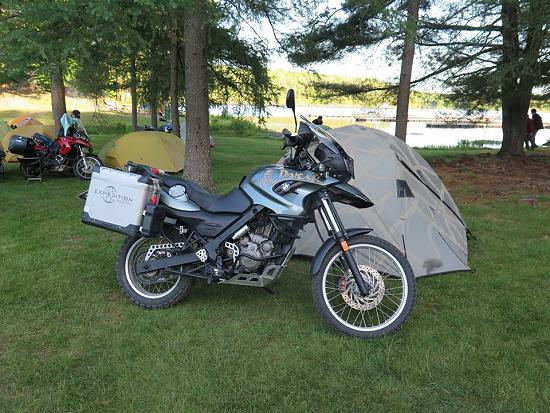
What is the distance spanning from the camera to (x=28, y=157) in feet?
32.7

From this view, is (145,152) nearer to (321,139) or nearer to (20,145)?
(20,145)

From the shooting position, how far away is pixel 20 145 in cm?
969

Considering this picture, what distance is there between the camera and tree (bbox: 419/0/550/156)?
8.74 metres

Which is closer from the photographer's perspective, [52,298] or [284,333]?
[284,333]

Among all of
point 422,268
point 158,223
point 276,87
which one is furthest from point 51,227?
point 276,87

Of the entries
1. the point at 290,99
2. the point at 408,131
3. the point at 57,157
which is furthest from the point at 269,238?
the point at 408,131

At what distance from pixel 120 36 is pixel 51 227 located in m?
2.50

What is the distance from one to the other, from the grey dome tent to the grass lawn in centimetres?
21

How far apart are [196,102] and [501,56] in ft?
25.8

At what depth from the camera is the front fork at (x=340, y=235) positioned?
3.29m

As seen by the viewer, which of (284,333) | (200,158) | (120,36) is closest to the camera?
(284,333)

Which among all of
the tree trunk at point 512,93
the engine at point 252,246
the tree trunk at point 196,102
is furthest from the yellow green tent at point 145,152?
the engine at point 252,246

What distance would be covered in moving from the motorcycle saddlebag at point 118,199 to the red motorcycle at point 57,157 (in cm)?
691

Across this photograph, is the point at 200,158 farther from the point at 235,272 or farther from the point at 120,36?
the point at 235,272
